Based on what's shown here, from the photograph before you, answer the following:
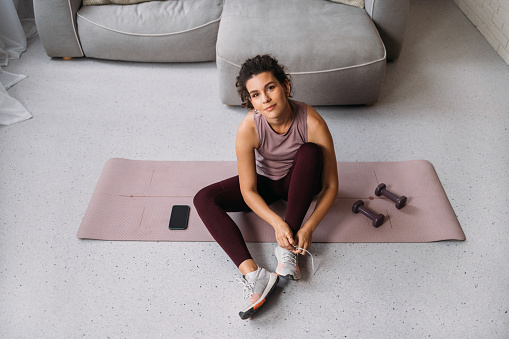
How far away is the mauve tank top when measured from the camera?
1.57m

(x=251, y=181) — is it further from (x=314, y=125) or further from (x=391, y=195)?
(x=391, y=195)

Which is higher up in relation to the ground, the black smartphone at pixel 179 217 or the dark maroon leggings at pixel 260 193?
the dark maroon leggings at pixel 260 193

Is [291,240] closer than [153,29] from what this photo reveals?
Yes

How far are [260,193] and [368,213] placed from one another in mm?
428

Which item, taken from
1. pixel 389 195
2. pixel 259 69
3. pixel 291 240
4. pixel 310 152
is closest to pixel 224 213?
pixel 291 240

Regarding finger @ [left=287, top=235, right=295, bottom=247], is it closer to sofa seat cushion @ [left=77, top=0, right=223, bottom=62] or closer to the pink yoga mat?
the pink yoga mat

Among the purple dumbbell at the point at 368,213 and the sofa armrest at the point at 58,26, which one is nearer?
the purple dumbbell at the point at 368,213

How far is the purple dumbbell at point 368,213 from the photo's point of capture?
173 centimetres

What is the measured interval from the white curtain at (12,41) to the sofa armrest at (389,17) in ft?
6.20

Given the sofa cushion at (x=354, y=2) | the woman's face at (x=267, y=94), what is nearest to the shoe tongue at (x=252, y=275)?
the woman's face at (x=267, y=94)

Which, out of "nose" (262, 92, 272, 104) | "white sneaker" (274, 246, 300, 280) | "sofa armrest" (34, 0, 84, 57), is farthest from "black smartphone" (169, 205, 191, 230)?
"sofa armrest" (34, 0, 84, 57)

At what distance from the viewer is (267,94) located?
4.75 ft

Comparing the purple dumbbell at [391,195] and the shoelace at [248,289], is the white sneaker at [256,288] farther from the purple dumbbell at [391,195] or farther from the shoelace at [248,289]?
the purple dumbbell at [391,195]

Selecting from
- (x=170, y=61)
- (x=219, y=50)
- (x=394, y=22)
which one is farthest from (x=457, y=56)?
(x=170, y=61)
